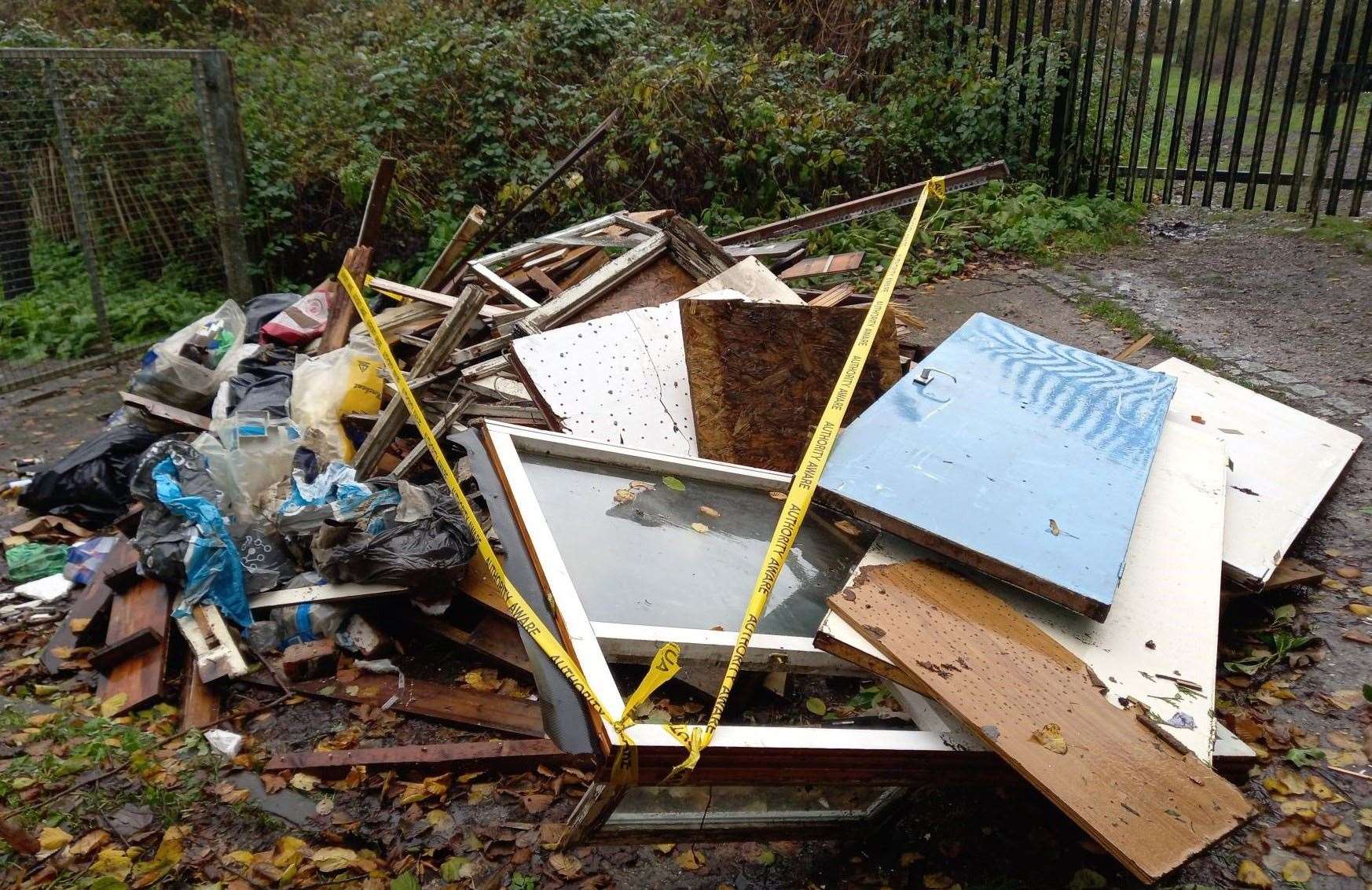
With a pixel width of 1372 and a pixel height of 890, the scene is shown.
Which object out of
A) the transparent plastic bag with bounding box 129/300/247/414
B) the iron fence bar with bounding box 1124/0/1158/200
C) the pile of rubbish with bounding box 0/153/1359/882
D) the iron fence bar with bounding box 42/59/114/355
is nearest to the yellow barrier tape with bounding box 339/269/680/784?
the pile of rubbish with bounding box 0/153/1359/882

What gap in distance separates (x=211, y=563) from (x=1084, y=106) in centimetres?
707

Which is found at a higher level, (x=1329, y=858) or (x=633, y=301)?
(x=633, y=301)

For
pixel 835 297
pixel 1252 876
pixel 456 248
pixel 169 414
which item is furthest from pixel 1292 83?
pixel 169 414

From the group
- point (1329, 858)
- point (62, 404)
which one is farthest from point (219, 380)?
point (1329, 858)

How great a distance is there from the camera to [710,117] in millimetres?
7406

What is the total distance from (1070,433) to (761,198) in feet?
16.3

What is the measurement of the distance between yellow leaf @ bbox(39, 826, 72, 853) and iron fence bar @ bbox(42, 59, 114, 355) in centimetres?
512

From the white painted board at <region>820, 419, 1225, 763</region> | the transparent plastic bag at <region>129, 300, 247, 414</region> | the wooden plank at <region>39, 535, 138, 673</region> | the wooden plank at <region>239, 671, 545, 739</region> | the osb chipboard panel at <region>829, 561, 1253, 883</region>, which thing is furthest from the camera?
the transparent plastic bag at <region>129, 300, 247, 414</region>

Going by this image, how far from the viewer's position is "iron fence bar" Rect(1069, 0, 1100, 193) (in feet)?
22.3

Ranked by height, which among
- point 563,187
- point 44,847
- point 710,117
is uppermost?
point 710,117

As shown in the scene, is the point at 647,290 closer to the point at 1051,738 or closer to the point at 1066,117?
the point at 1051,738

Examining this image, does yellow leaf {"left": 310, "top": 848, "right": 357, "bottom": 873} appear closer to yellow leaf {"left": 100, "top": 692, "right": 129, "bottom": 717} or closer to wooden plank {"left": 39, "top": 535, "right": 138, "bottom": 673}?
yellow leaf {"left": 100, "top": 692, "right": 129, "bottom": 717}

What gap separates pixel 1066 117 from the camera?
24.0ft

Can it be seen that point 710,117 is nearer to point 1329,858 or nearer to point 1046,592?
point 1046,592
